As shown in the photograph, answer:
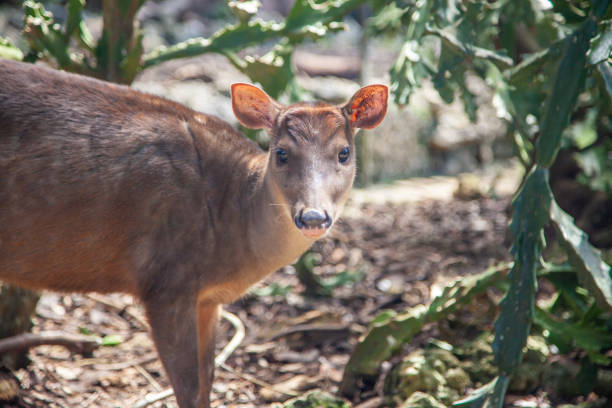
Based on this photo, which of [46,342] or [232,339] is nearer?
[46,342]

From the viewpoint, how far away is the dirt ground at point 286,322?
4.20 m

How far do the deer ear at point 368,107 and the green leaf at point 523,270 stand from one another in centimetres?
95

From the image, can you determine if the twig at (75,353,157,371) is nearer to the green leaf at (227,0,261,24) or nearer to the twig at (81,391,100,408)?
the twig at (81,391,100,408)

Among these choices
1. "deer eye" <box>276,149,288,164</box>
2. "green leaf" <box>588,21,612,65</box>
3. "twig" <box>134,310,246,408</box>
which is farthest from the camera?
"twig" <box>134,310,246,408</box>

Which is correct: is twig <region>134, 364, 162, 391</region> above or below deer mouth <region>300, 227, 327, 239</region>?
below

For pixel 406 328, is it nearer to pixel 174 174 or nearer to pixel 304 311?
pixel 304 311

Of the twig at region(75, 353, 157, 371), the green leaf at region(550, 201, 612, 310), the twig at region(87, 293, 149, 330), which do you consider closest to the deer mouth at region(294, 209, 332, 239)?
the green leaf at region(550, 201, 612, 310)

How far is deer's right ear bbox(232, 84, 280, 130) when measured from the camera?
11.8 feet

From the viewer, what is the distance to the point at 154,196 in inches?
132

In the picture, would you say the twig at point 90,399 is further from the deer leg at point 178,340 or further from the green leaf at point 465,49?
the green leaf at point 465,49

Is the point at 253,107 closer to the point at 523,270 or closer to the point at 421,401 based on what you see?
the point at 523,270

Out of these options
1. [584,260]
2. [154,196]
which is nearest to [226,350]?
[154,196]

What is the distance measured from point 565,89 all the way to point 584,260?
880 millimetres

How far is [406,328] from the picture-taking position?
4.13 m
